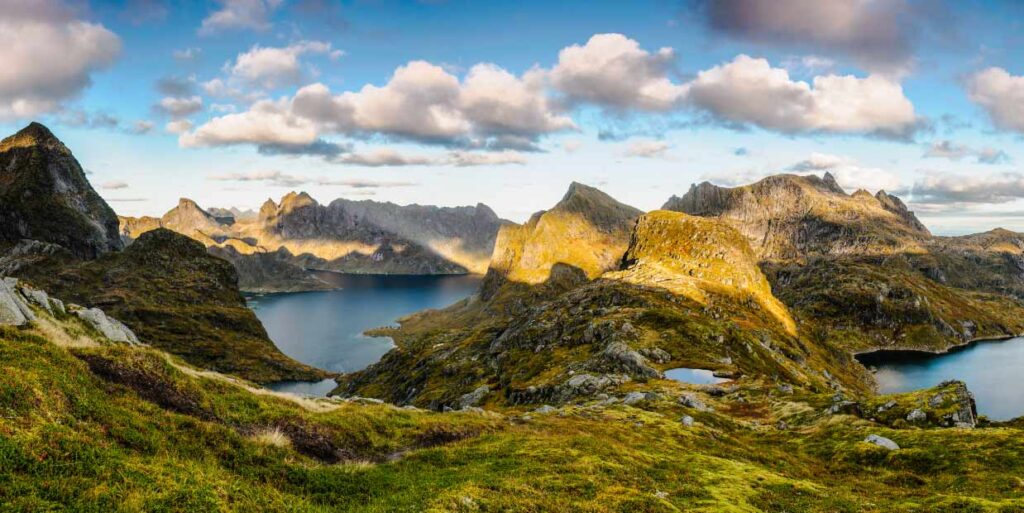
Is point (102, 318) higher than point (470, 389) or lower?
higher

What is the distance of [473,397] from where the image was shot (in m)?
129

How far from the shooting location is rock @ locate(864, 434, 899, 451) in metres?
45.9

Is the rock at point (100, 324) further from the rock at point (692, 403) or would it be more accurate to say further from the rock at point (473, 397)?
the rock at point (473, 397)

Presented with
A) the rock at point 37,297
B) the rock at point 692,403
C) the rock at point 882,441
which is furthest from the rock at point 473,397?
the rock at point 37,297

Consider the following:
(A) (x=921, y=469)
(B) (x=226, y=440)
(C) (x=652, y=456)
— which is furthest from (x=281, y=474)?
(A) (x=921, y=469)

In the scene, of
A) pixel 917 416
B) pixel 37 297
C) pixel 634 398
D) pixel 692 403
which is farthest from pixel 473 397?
pixel 37 297

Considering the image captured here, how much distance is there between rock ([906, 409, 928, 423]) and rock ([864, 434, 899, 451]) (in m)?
16.1

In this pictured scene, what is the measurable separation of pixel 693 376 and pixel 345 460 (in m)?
94.5

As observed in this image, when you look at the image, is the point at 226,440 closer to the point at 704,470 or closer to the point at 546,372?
the point at 704,470

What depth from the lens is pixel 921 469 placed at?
41.0 meters

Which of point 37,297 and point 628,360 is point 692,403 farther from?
point 37,297

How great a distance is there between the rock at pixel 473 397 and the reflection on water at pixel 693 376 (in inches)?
1892

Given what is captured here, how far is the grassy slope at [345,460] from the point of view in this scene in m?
14.1

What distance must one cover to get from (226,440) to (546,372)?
108817mm
